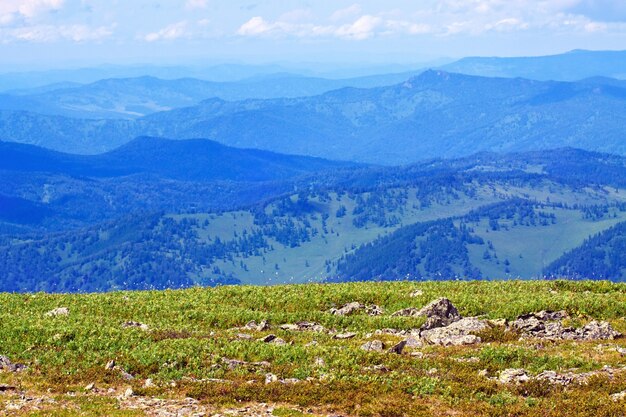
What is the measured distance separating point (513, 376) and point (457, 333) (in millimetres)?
5031

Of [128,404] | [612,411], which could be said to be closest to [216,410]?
[128,404]

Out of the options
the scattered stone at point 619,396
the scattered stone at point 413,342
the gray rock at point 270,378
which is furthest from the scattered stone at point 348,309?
the scattered stone at point 619,396

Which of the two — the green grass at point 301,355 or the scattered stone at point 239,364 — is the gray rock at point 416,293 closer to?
the green grass at point 301,355

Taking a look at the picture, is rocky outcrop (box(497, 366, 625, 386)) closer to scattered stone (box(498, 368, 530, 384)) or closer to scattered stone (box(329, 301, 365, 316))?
scattered stone (box(498, 368, 530, 384))

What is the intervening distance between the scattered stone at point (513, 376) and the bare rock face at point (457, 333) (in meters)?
3.65

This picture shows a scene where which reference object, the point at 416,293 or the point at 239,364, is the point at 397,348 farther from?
the point at 416,293

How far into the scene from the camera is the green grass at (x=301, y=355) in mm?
20812

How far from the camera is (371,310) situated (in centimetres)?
3306

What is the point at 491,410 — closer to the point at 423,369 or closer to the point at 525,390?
the point at 525,390

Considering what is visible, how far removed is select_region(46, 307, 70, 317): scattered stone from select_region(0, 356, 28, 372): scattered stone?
710cm

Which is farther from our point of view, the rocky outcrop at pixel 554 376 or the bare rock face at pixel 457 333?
the bare rock face at pixel 457 333

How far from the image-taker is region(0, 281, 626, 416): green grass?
68.3ft

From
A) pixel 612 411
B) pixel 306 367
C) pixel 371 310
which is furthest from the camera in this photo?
pixel 371 310

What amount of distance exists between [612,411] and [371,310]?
46.8 ft
